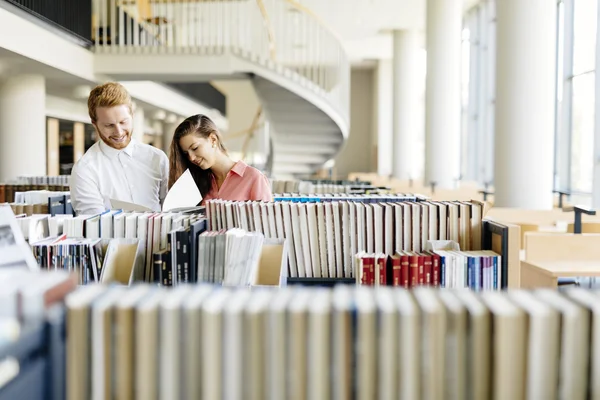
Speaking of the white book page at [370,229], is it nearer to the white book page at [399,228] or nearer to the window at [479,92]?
the white book page at [399,228]

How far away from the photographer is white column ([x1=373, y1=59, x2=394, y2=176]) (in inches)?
768

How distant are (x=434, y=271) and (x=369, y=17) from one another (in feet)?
42.4

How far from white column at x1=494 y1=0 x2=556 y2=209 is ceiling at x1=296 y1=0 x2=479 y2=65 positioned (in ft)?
23.0

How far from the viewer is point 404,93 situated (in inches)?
595

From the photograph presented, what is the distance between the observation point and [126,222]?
86.6 inches

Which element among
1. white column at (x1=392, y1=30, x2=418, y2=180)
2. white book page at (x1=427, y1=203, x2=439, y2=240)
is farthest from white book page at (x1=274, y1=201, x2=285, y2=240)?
white column at (x1=392, y1=30, x2=418, y2=180)

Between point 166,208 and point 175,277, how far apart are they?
25.2 inches

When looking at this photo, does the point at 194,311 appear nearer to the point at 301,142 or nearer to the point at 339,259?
the point at 339,259

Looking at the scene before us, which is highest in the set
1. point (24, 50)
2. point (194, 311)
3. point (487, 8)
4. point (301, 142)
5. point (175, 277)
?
point (487, 8)

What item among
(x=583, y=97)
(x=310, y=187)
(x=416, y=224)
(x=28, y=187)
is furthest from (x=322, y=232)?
(x=583, y=97)

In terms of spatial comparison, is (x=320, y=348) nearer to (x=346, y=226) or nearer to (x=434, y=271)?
(x=434, y=271)

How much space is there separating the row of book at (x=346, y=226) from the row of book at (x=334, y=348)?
142cm

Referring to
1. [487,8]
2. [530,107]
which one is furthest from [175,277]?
[487,8]

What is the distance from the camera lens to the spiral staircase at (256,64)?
937cm
